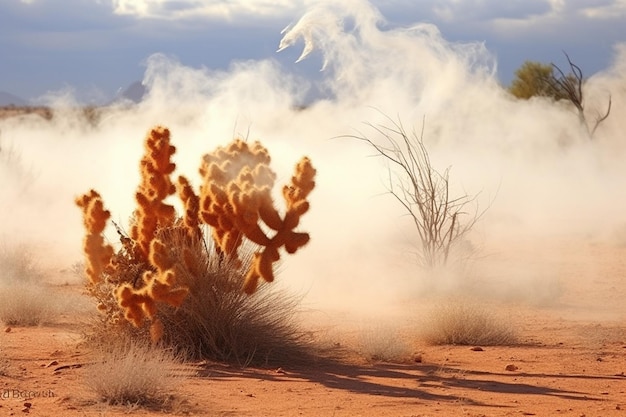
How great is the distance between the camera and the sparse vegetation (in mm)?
9992

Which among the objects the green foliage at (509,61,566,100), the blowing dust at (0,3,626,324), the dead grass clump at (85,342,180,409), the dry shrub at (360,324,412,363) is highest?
the green foliage at (509,61,566,100)

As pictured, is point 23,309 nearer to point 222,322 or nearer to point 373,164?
A: point 222,322

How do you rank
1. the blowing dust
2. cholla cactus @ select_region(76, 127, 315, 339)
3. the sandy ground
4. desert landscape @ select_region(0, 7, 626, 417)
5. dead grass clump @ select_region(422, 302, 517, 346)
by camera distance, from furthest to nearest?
the blowing dust, dead grass clump @ select_region(422, 302, 517, 346), cholla cactus @ select_region(76, 127, 315, 339), desert landscape @ select_region(0, 7, 626, 417), the sandy ground

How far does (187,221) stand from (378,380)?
2.49 m

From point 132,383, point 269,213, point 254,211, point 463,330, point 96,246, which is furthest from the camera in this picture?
point 463,330

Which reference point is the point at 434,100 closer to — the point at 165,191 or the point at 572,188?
the point at 572,188

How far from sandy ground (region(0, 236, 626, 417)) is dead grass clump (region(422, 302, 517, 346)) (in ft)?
0.66

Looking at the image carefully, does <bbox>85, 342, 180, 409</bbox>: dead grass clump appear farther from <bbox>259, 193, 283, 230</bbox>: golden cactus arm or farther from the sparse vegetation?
<bbox>259, 193, 283, 230</bbox>: golden cactus arm

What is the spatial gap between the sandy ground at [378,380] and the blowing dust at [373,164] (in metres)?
4.06

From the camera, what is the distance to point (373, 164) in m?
28.3

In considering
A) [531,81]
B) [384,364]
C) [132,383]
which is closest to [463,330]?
[384,364]

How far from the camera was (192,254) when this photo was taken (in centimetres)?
1008

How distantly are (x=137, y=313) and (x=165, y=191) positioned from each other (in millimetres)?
1471

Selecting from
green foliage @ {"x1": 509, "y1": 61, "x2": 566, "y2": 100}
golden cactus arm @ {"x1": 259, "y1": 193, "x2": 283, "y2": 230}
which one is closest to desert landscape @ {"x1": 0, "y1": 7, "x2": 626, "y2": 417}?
golden cactus arm @ {"x1": 259, "y1": 193, "x2": 283, "y2": 230}
